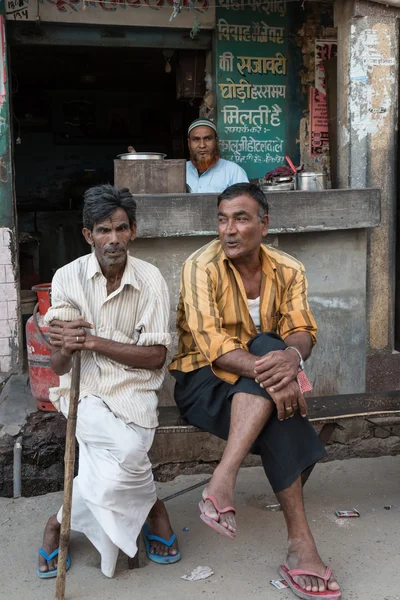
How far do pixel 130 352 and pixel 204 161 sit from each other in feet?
8.55

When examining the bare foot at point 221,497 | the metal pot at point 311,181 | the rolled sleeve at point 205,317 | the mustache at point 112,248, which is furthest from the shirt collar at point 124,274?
the metal pot at point 311,181

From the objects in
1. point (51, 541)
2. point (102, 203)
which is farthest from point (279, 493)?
point (102, 203)

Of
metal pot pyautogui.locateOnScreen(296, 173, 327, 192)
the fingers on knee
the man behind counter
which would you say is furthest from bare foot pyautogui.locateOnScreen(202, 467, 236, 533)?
the man behind counter

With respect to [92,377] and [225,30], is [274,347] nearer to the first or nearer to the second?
[92,377]

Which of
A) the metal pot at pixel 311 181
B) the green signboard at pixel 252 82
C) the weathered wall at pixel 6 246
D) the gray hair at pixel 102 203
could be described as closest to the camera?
the gray hair at pixel 102 203

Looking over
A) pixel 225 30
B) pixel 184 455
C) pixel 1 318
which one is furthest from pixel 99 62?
pixel 184 455

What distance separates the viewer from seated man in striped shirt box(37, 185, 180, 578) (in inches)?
114

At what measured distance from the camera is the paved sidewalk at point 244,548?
2.94 m

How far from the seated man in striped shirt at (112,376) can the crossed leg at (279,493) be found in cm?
39

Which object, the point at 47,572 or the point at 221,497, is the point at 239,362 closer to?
the point at 221,497

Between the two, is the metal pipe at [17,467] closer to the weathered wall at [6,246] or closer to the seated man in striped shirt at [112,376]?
the seated man in striped shirt at [112,376]

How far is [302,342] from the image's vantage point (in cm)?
325

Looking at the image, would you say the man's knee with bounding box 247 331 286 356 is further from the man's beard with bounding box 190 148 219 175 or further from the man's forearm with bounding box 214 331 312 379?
the man's beard with bounding box 190 148 219 175

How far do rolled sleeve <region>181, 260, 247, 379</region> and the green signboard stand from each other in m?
2.57
